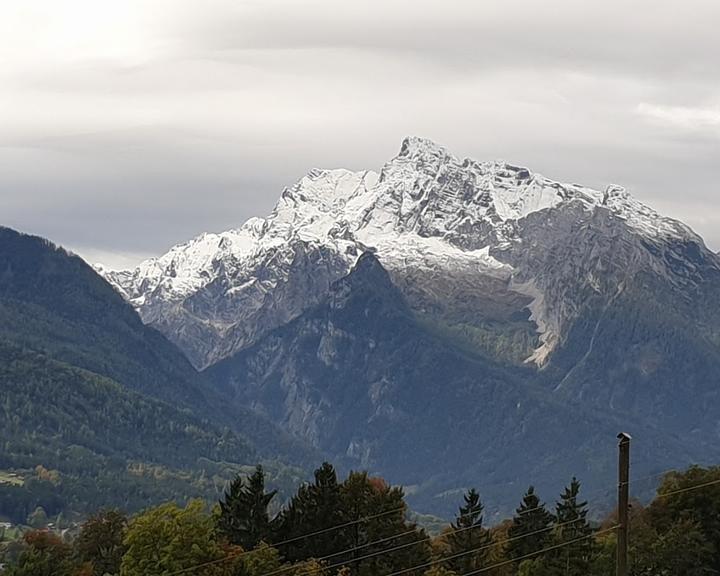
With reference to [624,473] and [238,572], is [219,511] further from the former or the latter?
[624,473]

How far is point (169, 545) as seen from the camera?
163000mm

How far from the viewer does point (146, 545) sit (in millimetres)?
165875

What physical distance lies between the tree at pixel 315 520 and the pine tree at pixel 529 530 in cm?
1885

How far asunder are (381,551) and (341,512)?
24.3 feet

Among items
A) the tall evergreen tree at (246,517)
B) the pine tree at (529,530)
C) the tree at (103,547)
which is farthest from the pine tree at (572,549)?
the tree at (103,547)

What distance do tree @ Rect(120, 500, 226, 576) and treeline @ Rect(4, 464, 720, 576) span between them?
0.09m

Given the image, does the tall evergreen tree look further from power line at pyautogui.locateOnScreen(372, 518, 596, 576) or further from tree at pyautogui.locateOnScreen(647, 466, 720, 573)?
tree at pyautogui.locateOnScreen(647, 466, 720, 573)

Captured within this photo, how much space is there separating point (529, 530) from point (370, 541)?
69.1 ft

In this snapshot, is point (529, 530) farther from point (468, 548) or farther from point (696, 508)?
point (696, 508)

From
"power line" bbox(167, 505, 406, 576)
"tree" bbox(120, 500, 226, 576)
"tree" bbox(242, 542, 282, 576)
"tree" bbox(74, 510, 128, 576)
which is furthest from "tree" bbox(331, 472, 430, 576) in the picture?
"tree" bbox(74, 510, 128, 576)

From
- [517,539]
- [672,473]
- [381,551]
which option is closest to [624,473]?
[381,551]

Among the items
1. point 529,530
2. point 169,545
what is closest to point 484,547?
point 529,530

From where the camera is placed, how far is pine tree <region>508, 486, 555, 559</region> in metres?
181

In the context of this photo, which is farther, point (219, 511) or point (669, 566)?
point (219, 511)
